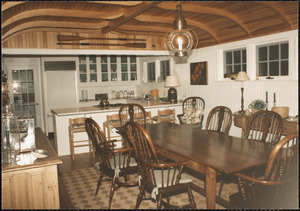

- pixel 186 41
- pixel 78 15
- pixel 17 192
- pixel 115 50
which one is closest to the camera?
pixel 17 192

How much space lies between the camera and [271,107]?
467 cm

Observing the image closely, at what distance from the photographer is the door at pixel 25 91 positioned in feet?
24.9

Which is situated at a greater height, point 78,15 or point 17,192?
point 78,15

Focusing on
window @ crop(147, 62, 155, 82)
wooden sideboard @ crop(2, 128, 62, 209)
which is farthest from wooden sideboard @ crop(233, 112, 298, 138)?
window @ crop(147, 62, 155, 82)

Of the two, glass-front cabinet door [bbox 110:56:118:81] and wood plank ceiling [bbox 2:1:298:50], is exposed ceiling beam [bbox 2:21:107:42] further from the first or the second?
glass-front cabinet door [bbox 110:56:118:81]

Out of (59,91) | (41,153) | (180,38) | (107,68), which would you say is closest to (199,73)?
(180,38)

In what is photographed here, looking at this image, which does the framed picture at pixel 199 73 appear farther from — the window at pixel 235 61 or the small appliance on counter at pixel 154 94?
the small appliance on counter at pixel 154 94

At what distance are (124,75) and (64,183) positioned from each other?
574 cm

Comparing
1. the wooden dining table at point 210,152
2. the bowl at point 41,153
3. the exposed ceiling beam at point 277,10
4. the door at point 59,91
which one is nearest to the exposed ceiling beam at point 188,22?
the exposed ceiling beam at point 277,10

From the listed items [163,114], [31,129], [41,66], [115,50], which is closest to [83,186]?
[31,129]

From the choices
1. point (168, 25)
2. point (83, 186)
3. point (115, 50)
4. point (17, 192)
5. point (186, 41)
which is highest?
point (168, 25)

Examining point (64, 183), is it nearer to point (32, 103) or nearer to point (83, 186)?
point (83, 186)

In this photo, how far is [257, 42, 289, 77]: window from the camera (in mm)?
4535

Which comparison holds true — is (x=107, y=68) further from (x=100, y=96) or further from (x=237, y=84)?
(x=237, y=84)
